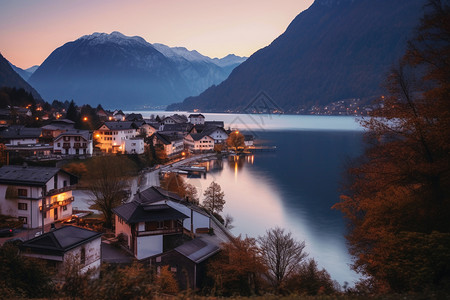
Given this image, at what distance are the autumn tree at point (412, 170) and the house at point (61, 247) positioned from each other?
5.90m

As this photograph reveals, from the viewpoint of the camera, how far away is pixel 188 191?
19.1 meters

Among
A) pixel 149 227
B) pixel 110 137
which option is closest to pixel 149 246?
pixel 149 227

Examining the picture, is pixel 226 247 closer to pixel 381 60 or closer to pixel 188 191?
pixel 188 191

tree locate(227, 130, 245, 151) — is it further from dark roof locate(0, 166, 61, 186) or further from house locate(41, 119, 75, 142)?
dark roof locate(0, 166, 61, 186)

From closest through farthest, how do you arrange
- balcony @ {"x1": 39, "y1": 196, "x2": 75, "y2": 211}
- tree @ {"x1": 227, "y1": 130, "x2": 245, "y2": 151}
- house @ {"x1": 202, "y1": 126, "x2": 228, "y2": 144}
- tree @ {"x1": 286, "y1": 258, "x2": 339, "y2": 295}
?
tree @ {"x1": 286, "y1": 258, "x2": 339, "y2": 295} < balcony @ {"x1": 39, "y1": 196, "x2": 75, "y2": 211} < tree @ {"x1": 227, "y1": 130, "x2": 245, "y2": 151} < house @ {"x1": 202, "y1": 126, "x2": 228, "y2": 144}

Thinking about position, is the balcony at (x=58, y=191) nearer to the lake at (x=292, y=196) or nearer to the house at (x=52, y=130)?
the lake at (x=292, y=196)

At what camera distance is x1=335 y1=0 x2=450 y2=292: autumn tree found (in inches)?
207

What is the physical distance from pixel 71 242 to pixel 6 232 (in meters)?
4.93

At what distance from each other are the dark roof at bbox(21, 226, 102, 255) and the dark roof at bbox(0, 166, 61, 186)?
17.8 ft

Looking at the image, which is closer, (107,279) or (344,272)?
(107,279)

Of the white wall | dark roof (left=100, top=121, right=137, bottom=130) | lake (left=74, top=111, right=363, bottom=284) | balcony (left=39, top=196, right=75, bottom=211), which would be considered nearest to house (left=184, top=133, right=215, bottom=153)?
lake (left=74, top=111, right=363, bottom=284)

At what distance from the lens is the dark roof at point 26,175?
13.1m

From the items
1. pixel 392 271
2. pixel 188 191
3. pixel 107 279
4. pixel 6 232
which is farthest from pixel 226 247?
pixel 188 191

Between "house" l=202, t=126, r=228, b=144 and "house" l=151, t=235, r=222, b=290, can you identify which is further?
"house" l=202, t=126, r=228, b=144
